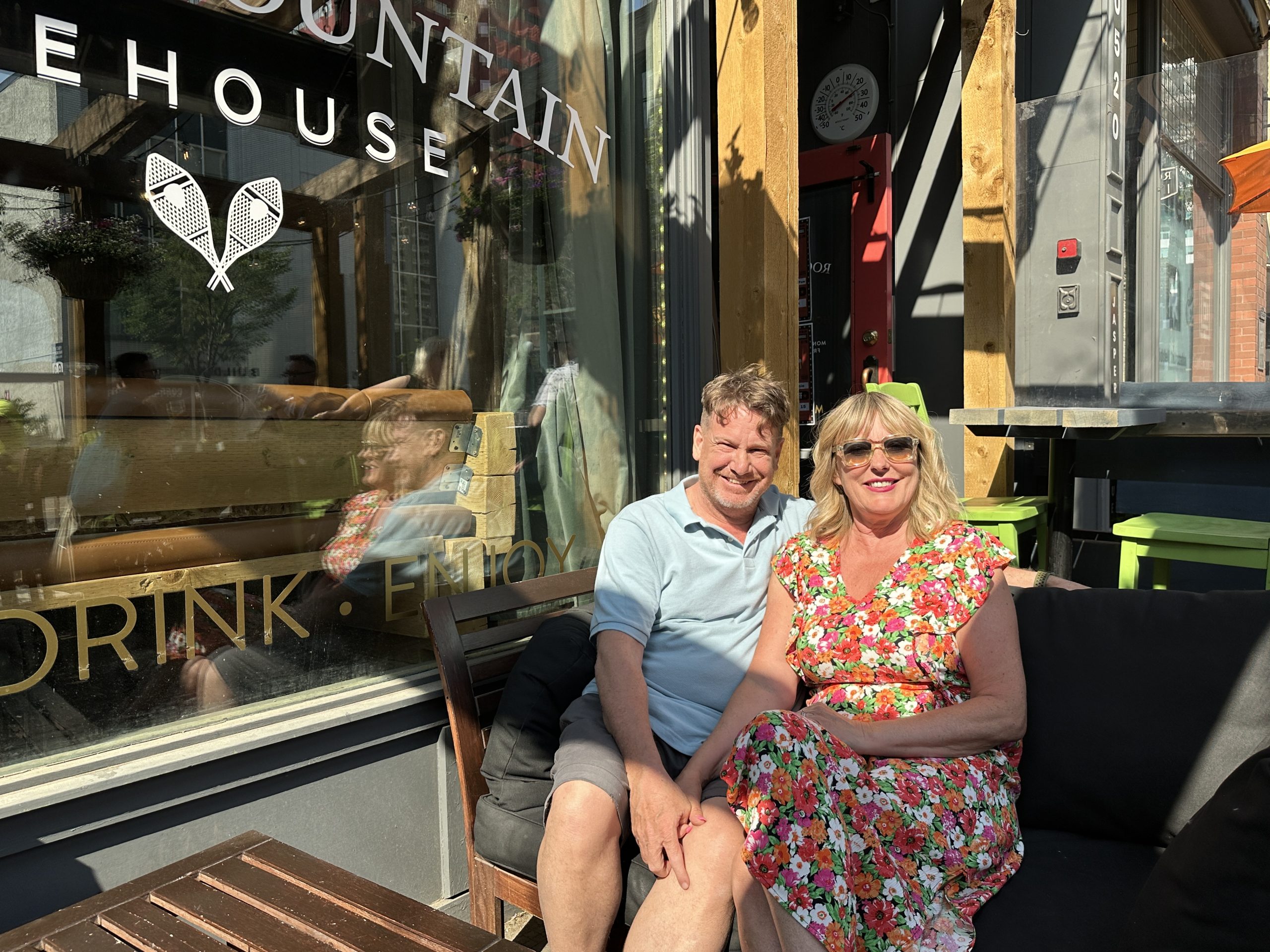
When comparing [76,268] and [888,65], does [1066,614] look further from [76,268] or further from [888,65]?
Result: [888,65]

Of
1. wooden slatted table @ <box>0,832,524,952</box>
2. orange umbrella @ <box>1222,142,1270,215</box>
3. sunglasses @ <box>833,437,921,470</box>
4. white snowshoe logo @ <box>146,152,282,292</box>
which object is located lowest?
wooden slatted table @ <box>0,832,524,952</box>

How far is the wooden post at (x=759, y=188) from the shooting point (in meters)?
3.02

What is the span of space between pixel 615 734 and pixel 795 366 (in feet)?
6.10

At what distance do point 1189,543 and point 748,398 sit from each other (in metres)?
1.87

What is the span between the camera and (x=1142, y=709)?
166cm

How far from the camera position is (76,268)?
176 centimetres

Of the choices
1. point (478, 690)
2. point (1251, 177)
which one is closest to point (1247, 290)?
point (1251, 177)

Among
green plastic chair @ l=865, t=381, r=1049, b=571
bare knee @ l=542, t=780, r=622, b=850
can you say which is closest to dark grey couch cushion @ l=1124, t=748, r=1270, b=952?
bare knee @ l=542, t=780, r=622, b=850

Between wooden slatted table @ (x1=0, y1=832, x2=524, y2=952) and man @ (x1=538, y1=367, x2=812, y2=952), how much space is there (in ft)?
1.28

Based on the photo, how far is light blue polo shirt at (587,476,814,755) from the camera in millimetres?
1883

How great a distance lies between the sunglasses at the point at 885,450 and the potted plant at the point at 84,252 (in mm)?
1499

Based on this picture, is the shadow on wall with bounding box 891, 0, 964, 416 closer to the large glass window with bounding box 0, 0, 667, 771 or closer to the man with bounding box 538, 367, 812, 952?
the large glass window with bounding box 0, 0, 667, 771

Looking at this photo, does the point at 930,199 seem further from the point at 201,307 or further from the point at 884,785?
the point at 884,785

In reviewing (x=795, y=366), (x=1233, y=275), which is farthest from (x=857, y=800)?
(x=1233, y=275)
